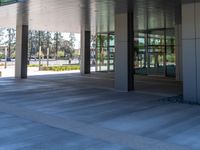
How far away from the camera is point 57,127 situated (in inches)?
322

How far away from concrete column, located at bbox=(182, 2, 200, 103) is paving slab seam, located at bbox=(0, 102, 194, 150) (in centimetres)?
575

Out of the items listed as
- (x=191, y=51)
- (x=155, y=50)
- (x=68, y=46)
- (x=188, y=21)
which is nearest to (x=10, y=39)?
(x=68, y=46)

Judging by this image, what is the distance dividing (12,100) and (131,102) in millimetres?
4665

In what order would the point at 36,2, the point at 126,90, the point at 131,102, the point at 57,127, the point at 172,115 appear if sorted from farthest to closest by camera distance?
the point at 126,90 → the point at 36,2 → the point at 131,102 → the point at 172,115 → the point at 57,127

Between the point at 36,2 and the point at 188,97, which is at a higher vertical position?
the point at 36,2

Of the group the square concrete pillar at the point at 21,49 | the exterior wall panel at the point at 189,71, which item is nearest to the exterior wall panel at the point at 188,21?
the exterior wall panel at the point at 189,71

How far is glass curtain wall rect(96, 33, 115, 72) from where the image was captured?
32.1 meters

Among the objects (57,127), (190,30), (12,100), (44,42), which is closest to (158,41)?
(190,30)

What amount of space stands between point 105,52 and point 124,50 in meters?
16.8

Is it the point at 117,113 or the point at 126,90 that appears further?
the point at 126,90

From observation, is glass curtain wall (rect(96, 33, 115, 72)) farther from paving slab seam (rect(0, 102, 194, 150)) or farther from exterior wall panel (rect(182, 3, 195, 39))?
paving slab seam (rect(0, 102, 194, 150))

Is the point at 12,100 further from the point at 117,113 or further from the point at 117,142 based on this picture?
the point at 117,142

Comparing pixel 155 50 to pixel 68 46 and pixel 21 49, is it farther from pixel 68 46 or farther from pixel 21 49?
pixel 68 46

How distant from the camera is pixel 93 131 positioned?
7.77m
